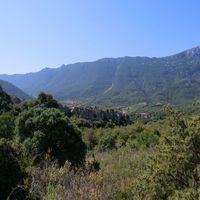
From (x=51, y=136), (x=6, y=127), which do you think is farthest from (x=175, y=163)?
(x=6, y=127)

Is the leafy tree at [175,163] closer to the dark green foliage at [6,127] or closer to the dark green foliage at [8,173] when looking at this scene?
the dark green foliage at [8,173]

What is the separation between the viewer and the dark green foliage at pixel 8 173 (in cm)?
1074

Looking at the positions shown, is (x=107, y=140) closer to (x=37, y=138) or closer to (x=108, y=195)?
(x=37, y=138)

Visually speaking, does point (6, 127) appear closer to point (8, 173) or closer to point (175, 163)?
point (8, 173)

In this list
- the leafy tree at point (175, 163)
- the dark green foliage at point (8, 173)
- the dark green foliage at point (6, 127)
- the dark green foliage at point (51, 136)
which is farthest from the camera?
the dark green foliage at point (6, 127)

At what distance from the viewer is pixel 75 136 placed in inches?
641

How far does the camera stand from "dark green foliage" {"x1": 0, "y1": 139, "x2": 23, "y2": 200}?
35.2ft

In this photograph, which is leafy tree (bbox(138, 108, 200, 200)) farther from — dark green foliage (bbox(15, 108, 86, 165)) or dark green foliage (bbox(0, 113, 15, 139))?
dark green foliage (bbox(0, 113, 15, 139))

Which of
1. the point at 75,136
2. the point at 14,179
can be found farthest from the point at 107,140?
the point at 14,179

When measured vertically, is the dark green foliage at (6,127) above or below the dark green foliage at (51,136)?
below

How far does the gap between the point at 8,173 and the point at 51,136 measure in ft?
15.7

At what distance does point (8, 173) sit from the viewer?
1088 cm

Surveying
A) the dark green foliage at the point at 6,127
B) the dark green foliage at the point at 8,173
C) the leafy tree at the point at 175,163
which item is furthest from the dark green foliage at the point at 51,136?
the dark green foliage at the point at 6,127

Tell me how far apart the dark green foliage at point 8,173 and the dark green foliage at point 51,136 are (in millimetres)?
3675
